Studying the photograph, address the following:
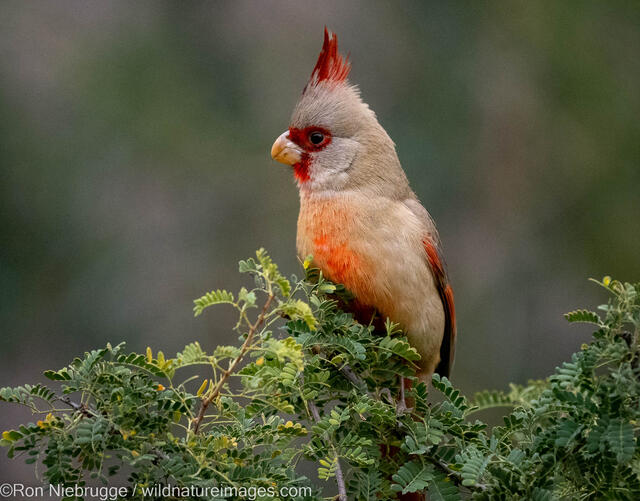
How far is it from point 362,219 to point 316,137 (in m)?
Answer: 0.60

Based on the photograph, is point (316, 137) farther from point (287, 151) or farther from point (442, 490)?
point (442, 490)

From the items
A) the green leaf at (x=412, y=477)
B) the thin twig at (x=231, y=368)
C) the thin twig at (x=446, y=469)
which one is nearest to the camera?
the thin twig at (x=231, y=368)

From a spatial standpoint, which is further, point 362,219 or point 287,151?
point 287,151

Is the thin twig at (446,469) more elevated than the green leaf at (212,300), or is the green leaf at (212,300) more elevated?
the green leaf at (212,300)

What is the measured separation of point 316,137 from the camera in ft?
12.0

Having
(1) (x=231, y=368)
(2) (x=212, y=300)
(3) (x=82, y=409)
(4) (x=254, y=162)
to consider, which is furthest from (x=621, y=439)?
(4) (x=254, y=162)

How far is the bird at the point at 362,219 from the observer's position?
318 cm

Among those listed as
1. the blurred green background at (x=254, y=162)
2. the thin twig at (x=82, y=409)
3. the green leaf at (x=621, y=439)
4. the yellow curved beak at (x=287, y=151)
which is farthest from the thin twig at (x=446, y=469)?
the blurred green background at (x=254, y=162)

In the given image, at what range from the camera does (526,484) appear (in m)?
2.15

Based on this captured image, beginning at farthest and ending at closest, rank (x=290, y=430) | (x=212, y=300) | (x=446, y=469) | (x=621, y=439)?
(x=446, y=469), (x=290, y=430), (x=212, y=300), (x=621, y=439)

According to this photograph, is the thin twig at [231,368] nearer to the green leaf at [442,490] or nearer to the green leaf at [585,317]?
the green leaf at [442,490]

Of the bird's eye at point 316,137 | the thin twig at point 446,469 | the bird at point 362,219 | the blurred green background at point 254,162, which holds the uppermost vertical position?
the blurred green background at point 254,162

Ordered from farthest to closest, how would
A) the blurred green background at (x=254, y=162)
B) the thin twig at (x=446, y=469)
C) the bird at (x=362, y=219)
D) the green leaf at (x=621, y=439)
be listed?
the blurred green background at (x=254, y=162)
the bird at (x=362, y=219)
the thin twig at (x=446, y=469)
the green leaf at (x=621, y=439)

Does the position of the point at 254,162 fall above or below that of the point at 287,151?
above
